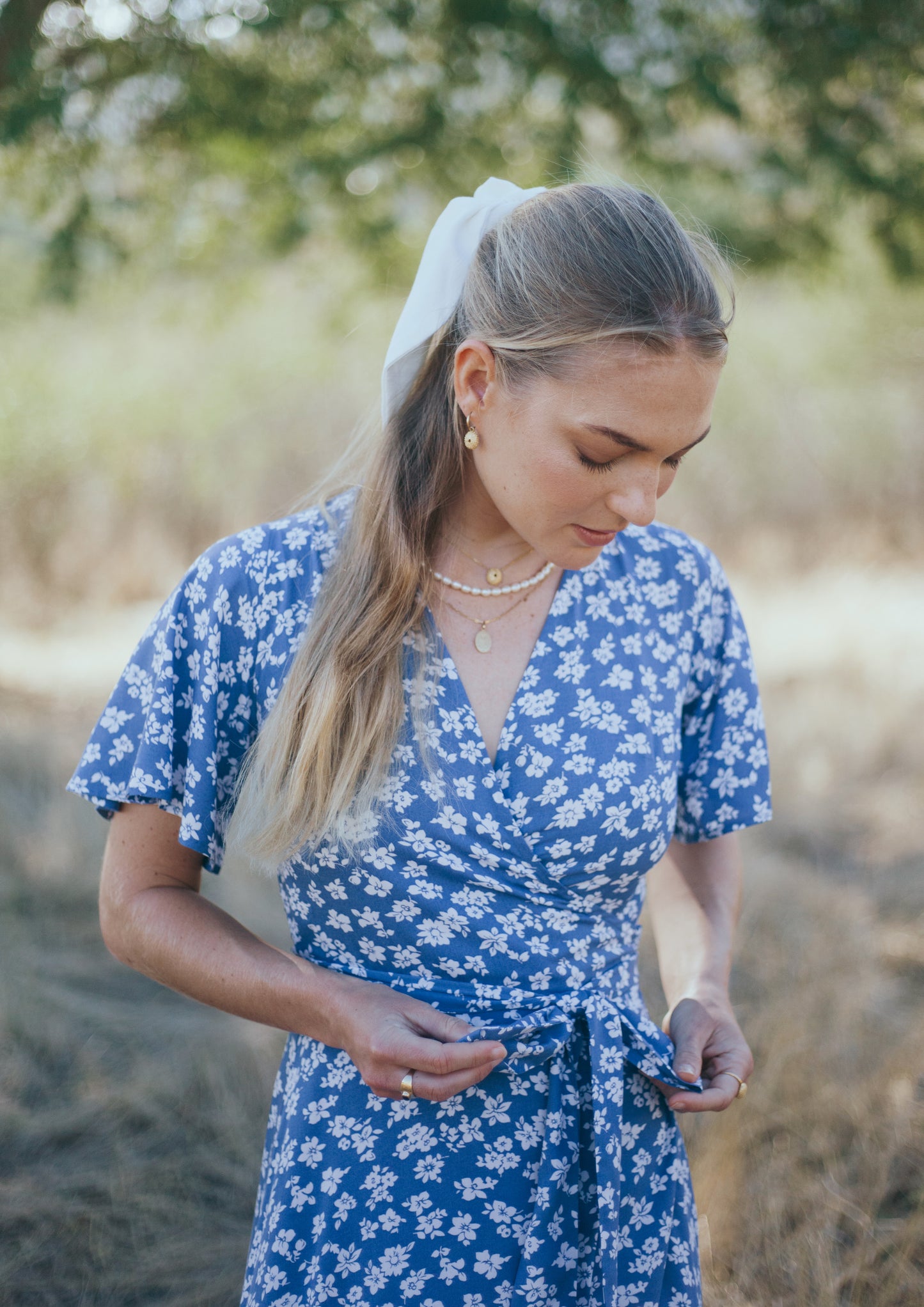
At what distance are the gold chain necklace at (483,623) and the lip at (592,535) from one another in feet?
0.53

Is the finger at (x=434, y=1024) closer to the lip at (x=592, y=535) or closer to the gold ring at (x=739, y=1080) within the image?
the gold ring at (x=739, y=1080)

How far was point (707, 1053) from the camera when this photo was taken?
4.39 ft

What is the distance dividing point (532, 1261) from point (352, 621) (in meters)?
0.79

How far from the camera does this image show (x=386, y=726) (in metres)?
1.22

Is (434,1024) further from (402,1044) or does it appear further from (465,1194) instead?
(465,1194)

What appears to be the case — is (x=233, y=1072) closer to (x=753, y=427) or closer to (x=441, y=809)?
(x=441, y=809)

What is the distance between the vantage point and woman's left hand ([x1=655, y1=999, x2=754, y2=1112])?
1271mm

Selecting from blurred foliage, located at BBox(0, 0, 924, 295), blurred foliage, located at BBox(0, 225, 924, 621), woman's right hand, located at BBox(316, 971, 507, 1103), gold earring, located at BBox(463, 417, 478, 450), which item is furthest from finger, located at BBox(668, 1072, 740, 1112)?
blurred foliage, located at BBox(0, 225, 924, 621)

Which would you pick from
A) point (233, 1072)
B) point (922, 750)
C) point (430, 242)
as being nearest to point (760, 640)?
point (922, 750)

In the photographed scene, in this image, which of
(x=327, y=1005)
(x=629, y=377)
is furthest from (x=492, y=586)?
(x=327, y=1005)

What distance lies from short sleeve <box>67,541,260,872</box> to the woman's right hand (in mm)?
251

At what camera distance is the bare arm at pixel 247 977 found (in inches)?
43.5

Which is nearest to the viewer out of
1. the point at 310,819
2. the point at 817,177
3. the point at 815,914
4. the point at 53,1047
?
the point at 310,819

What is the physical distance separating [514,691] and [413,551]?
0.73ft
